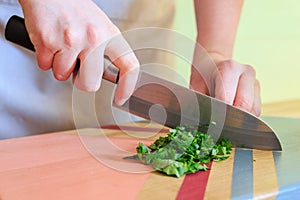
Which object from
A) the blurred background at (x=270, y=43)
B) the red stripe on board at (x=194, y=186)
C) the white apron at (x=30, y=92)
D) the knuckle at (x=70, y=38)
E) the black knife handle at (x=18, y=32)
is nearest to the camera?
the red stripe on board at (x=194, y=186)

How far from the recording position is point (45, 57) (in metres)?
0.75

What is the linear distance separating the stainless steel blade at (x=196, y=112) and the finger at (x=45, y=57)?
0.50 ft

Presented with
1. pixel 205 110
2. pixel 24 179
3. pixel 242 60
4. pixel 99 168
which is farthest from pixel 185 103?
pixel 242 60

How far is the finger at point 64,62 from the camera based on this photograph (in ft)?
2.39

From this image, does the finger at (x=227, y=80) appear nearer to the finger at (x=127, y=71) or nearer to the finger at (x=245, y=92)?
the finger at (x=245, y=92)

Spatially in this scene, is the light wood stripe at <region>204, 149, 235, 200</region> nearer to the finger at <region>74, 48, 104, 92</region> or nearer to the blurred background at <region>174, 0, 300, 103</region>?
the finger at <region>74, 48, 104, 92</region>

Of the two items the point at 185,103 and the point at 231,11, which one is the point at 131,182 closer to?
the point at 185,103

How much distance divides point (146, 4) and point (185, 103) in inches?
15.7

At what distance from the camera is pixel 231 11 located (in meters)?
1.04

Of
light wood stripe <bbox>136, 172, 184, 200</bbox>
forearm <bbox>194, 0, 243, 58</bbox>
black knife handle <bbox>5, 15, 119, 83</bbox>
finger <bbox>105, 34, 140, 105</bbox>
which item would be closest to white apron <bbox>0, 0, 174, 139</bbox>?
black knife handle <bbox>5, 15, 119, 83</bbox>

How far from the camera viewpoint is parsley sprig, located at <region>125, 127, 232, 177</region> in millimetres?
667

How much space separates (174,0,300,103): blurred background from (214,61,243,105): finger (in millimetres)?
477

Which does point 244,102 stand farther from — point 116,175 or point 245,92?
point 116,175

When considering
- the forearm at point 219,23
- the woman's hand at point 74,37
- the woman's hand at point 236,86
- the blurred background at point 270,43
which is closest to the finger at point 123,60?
the woman's hand at point 74,37
